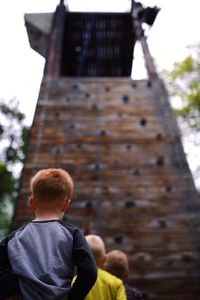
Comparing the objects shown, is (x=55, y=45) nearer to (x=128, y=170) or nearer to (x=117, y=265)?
(x=128, y=170)

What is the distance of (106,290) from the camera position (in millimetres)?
1852

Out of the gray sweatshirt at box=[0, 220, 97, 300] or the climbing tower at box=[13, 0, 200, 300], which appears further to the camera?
the climbing tower at box=[13, 0, 200, 300]

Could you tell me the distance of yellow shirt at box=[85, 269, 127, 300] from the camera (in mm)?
1816

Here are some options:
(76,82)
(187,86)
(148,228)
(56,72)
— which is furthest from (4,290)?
(187,86)

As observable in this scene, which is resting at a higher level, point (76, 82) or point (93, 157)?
point (76, 82)

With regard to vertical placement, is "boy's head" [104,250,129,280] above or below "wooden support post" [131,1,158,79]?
below

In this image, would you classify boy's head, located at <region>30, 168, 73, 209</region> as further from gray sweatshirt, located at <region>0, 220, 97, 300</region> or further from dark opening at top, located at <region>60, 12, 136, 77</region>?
dark opening at top, located at <region>60, 12, 136, 77</region>

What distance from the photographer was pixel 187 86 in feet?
43.5

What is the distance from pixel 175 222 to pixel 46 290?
3949 millimetres

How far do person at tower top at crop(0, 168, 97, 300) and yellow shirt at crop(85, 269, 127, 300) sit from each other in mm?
458

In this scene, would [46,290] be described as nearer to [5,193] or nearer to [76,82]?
[76,82]

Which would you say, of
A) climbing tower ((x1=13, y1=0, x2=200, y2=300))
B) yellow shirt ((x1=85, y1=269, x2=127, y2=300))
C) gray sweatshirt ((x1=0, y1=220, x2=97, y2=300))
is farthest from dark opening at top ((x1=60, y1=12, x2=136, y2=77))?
gray sweatshirt ((x1=0, y1=220, x2=97, y2=300))

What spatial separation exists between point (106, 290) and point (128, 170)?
3.92 metres

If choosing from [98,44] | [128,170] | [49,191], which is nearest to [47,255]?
[49,191]
